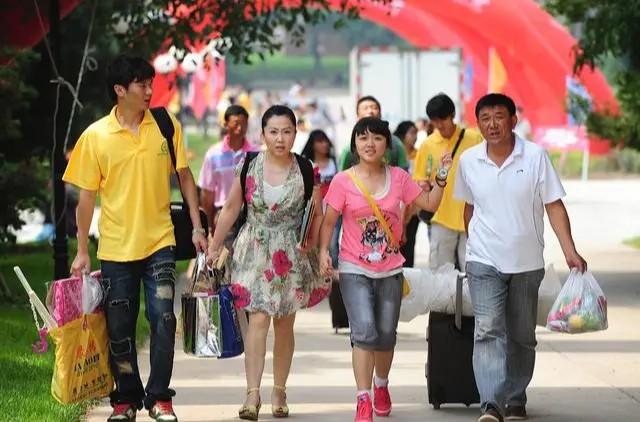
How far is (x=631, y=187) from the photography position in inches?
1324

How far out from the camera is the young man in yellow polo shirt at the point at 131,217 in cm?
834

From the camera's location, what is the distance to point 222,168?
12375 millimetres

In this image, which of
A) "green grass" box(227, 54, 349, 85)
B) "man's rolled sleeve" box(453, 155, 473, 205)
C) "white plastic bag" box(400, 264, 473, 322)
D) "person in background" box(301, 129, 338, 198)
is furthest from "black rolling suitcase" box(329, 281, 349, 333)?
"green grass" box(227, 54, 349, 85)

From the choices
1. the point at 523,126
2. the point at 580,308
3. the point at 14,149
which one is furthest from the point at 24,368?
the point at 523,126

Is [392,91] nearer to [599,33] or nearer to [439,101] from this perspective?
[599,33]

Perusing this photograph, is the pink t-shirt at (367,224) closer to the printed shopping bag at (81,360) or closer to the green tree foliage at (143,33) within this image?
the printed shopping bag at (81,360)

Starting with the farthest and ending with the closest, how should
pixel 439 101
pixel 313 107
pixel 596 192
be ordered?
pixel 313 107, pixel 596 192, pixel 439 101

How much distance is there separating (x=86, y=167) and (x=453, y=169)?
3.98 m

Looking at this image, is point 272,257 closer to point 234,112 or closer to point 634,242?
point 234,112

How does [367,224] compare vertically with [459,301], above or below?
above

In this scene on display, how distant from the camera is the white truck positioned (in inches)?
1314

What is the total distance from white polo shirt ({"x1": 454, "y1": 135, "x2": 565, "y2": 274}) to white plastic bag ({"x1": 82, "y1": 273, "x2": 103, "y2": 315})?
1.95m

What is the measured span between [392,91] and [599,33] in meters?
18.7

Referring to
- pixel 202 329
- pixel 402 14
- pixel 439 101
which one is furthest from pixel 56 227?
pixel 402 14
